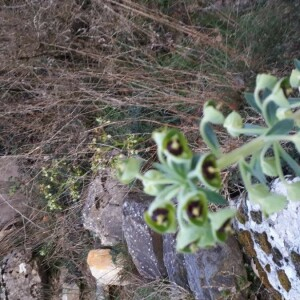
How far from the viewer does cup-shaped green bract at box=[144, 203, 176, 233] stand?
859mm

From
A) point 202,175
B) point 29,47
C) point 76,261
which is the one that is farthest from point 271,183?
point 76,261

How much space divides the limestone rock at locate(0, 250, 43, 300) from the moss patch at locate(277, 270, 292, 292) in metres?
1.94

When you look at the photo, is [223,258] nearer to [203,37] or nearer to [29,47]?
[203,37]

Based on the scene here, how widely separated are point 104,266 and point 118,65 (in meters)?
1.23

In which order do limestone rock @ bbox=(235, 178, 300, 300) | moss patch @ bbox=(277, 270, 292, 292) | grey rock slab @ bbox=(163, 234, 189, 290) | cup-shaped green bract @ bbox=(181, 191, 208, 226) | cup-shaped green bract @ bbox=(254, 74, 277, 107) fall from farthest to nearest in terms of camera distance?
grey rock slab @ bbox=(163, 234, 189, 290) < moss patch @ bbox=(277, 270, 292, 292) < limestone rock @ bbox=(235, 178, 300, 300) < cup-shaped green bract @ bbox=(254, 74, 277, 107) < cup-shaped green bract @ bbox=(181, 191, 208, 226)

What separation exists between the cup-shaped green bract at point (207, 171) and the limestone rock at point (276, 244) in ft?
3.32

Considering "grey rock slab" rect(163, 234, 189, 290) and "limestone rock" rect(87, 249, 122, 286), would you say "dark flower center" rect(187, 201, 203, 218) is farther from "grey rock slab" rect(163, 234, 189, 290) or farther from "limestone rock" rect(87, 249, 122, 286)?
"limestone rock" rect(87, 249, 122, 286)

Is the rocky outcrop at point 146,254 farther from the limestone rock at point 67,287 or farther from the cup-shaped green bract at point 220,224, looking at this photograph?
the cup-shaped green bract at point 220,224

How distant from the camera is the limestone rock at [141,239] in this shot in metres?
2.81

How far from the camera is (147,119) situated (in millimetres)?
2707

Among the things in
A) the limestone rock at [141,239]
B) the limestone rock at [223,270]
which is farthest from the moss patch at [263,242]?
the limestone rock at [141,239]

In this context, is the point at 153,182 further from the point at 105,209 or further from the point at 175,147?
the point at 105,209

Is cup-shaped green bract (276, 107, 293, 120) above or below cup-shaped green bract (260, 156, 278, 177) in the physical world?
above

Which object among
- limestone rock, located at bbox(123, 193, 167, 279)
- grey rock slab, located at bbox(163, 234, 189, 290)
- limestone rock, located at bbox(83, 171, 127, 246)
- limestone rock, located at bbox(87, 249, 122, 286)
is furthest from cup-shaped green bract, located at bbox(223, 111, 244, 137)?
limestone rock, located at bbox(87, 249, 122, 286)
